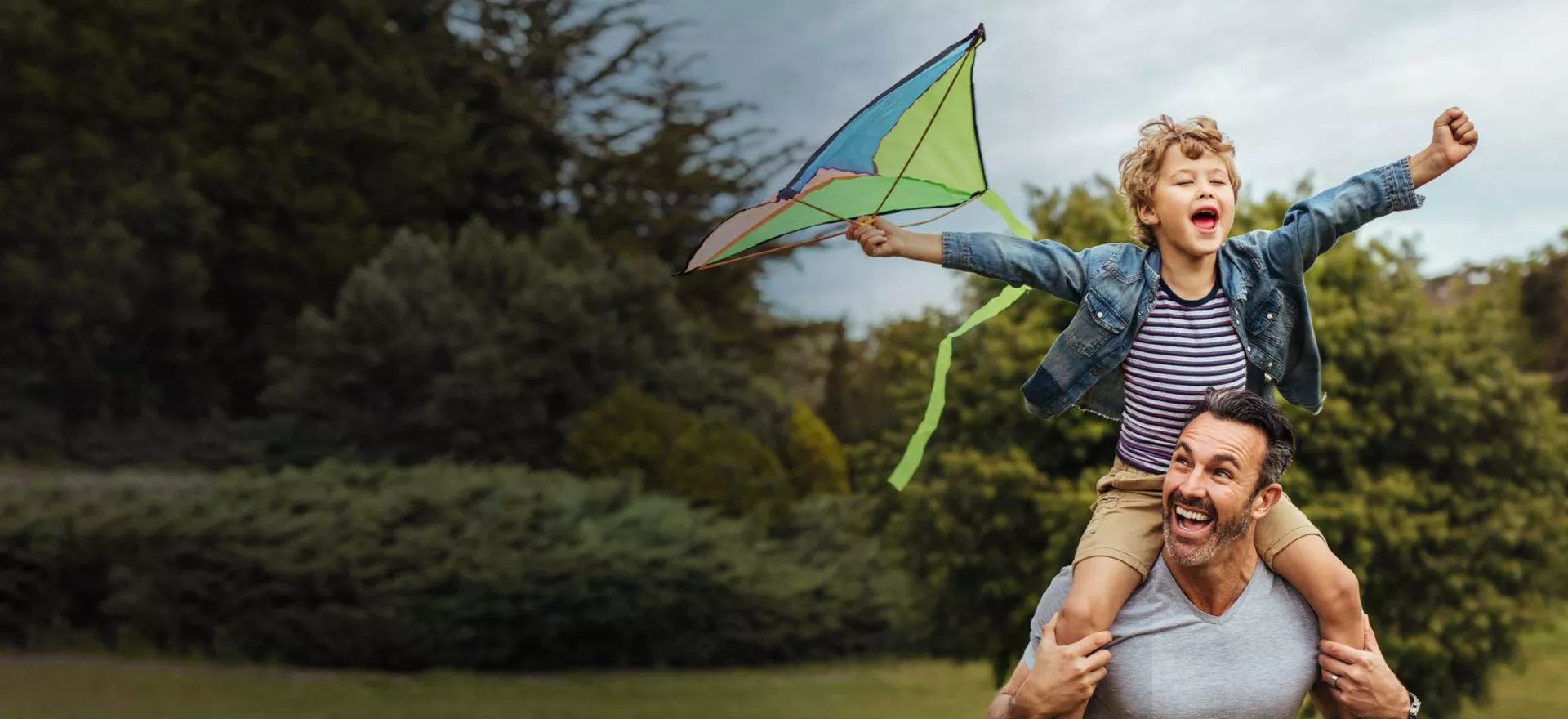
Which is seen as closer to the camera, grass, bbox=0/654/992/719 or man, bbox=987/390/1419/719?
man, bbox=987/390/1419/719

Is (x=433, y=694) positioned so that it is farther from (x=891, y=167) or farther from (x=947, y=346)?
(x=891, y=167)

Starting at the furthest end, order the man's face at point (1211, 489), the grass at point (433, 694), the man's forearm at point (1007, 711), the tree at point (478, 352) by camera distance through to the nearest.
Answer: the tree at point (478, 352)
the grass at point (433, 694)
the man's forearm at point (1007, 711)
the man's face at point (1211, 489)

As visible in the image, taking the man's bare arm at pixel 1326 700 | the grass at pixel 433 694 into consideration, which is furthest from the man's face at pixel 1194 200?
the grass at pixel 433 694

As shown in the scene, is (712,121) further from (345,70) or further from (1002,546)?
(1002,546)

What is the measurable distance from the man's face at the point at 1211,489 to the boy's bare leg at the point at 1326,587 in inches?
7.8

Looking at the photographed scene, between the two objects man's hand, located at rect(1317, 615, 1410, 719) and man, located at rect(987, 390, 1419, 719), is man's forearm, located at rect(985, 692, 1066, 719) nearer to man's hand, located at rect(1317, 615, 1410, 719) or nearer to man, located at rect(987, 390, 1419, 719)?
man, located at rect(987, 390, 1419, 719)

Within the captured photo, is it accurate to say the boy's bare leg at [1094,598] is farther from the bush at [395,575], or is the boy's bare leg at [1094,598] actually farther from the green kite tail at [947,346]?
the bush at [395,575]

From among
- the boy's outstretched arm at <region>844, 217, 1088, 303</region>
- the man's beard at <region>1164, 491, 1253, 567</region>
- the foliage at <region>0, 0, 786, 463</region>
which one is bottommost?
the man's beard at <region>1164, 491, 1253, 567</region>

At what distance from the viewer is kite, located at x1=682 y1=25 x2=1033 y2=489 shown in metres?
3.42

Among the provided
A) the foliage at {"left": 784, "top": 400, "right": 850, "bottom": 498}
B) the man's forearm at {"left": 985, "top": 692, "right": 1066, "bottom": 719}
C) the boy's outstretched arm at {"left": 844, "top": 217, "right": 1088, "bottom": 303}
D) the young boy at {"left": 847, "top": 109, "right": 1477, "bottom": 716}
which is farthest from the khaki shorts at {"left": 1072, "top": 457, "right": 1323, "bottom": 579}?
the foliage at {"left": 784, "top": 400, "right": 850, "bottom": 498}

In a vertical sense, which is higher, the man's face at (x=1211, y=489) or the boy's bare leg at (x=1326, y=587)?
the man's face at (x=1211, y=489)

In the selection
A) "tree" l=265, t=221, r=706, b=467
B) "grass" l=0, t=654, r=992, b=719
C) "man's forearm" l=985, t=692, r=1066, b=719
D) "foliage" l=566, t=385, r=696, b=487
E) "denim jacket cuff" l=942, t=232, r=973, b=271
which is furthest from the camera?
"tree" l=265, t=221, r=706, b=467

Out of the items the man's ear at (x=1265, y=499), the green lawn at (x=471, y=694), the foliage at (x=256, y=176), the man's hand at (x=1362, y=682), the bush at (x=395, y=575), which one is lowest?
the green lawn at (x=471, y=694)

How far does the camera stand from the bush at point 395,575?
41.6ft
